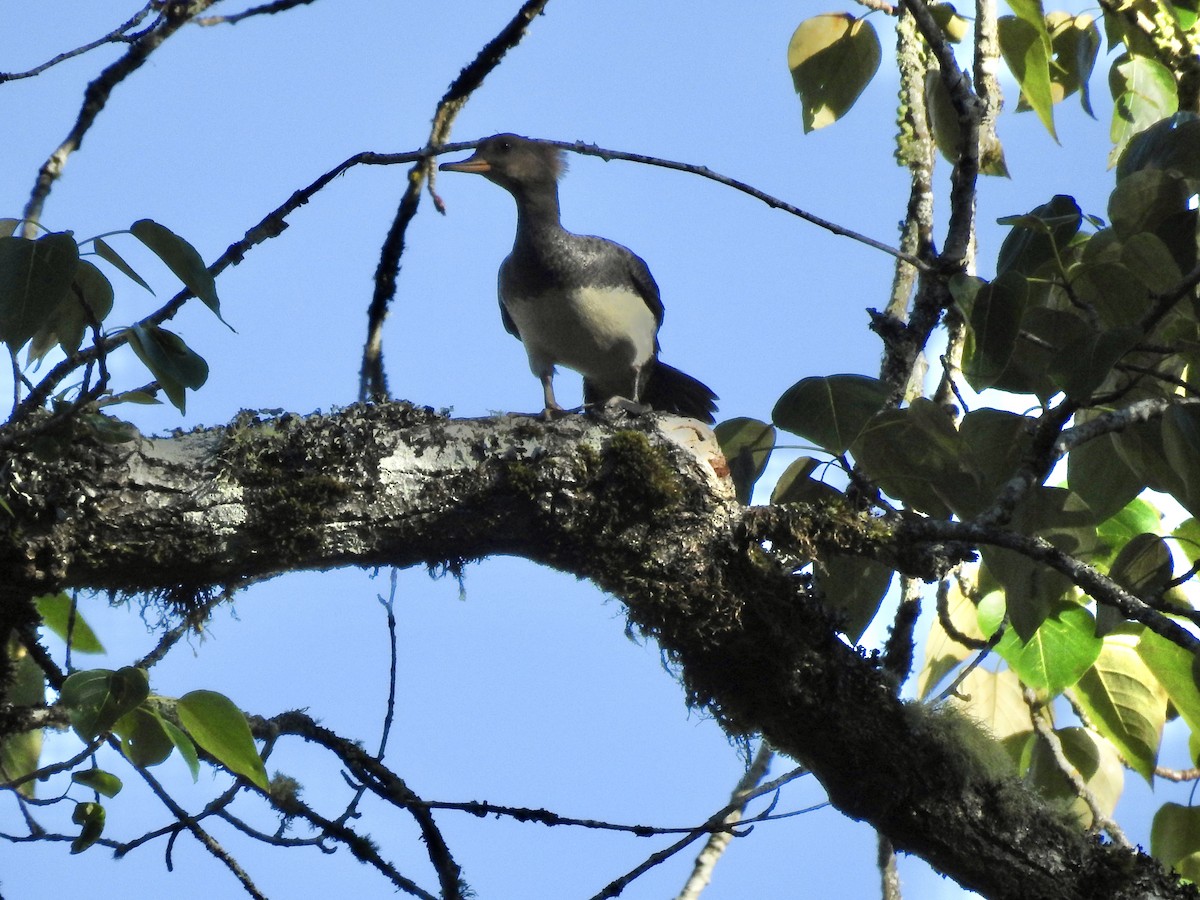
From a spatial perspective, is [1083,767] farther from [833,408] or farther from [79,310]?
[79,310]

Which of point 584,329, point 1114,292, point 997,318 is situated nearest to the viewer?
point 997,318

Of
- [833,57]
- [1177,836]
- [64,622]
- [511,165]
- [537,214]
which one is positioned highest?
[511,165]

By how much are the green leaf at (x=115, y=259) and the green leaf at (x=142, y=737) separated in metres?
0.64

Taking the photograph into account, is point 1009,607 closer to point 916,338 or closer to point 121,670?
point 916,338

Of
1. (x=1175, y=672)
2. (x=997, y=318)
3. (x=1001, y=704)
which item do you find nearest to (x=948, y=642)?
(x=1001, y=704)

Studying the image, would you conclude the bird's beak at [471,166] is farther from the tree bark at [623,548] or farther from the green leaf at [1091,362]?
the green leaf at [1091,362]

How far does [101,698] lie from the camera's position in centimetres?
158

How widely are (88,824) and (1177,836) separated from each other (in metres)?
2.29

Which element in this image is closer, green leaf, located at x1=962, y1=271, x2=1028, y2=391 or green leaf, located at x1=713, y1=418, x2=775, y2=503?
green leaf, located at x1=962, y1=271, x2=1028, y2=391

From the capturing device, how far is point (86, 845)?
186 cm

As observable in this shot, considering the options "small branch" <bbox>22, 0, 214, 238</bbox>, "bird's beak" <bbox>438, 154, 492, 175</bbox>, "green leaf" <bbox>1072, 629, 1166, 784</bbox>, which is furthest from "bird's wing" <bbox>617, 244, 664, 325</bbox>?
"green leaf" <bbox>1072, 629, 1166, 784</bbox>

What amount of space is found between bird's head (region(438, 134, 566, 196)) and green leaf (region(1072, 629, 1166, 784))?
3.26m

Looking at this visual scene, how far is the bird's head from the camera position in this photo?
5121mm

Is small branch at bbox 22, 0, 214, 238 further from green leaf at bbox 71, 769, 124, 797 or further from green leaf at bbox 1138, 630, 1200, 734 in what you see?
green leaf at bbox 1138, 630, 1200, 734
